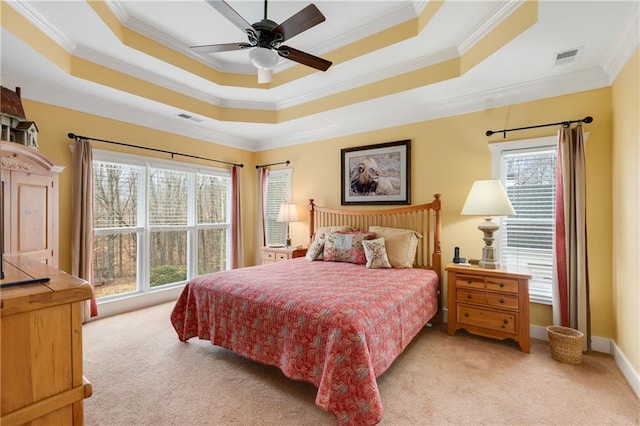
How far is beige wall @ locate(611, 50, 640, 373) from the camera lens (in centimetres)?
226

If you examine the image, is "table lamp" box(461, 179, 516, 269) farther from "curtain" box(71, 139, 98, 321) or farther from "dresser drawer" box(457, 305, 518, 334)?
"curtain" box(71, 139, 98, 321)

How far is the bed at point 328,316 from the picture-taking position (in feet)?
5.96

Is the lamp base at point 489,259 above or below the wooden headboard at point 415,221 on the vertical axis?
below

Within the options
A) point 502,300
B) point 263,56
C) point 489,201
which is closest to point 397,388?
point 502,300

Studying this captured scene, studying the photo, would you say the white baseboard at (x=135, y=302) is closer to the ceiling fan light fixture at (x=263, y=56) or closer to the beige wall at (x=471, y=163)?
the beige wall at (x=471, y=163)

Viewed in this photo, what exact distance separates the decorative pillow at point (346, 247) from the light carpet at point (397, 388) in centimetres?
116

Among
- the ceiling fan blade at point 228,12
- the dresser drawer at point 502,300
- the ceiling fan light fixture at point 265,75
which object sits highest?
the ceiling fan blade at point 228,12

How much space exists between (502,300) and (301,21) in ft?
9.98

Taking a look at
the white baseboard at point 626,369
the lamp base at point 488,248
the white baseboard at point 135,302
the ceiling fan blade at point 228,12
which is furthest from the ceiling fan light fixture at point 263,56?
the white baseboard at point 626,369

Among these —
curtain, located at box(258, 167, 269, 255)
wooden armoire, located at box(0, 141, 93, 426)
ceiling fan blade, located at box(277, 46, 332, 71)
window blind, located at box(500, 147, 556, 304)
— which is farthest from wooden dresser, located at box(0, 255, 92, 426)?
curtain, located at box(258, 167, 269, 255)

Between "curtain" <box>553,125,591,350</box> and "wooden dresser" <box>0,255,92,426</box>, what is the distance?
3620 millimetres

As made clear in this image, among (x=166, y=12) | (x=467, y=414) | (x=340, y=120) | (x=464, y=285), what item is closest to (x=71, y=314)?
(x=467, y=414)

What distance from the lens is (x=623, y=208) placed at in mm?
2527

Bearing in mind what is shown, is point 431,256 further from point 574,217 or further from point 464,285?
point 574,217
